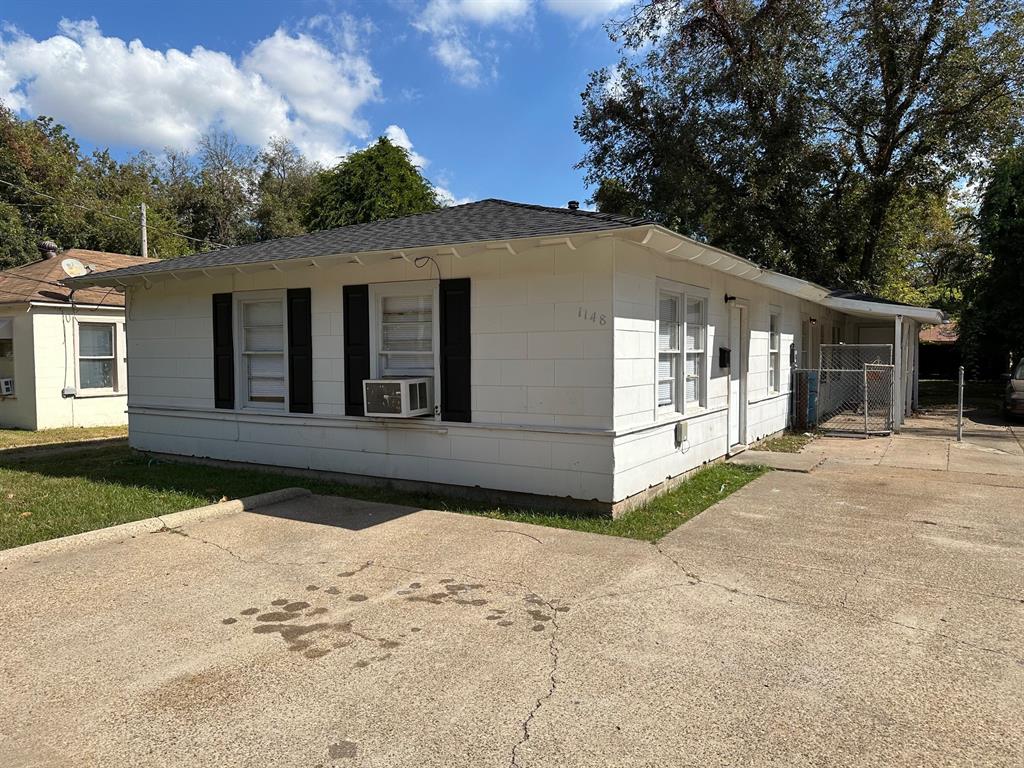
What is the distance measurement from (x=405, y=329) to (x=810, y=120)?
1538 cm

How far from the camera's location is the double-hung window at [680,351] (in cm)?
735

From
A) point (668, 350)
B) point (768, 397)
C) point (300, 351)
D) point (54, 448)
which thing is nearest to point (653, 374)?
point (668, 350)

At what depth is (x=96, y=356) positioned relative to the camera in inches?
546

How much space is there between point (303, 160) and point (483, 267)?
37750 millimetres

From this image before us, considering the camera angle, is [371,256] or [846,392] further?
[846,392]

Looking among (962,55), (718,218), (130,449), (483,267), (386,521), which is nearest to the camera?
(386,521)

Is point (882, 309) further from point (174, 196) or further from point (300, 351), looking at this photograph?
point (174, 196)

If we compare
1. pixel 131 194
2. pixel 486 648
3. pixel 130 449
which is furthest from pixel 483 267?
pixel 131 194

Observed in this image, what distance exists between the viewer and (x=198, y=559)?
16.9 ft

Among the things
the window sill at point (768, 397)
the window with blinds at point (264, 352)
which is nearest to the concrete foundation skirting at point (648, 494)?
the window sill at point (768, 397)

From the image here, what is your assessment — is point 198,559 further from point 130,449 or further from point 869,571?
point 130,449

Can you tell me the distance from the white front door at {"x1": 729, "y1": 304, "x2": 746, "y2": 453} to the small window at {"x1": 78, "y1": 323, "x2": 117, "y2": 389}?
1236 cm

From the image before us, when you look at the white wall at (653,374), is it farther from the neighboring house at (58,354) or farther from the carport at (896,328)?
the neighboring house at (58,354)

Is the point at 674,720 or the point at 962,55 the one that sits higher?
the point at 962,55
